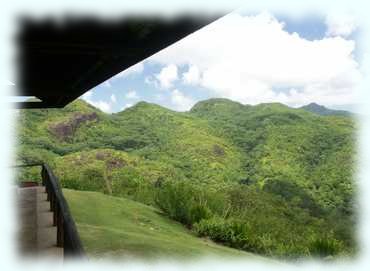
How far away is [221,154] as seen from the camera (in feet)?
262

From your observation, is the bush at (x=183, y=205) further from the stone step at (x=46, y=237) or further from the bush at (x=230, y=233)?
the stone step at (x=46, y=237)

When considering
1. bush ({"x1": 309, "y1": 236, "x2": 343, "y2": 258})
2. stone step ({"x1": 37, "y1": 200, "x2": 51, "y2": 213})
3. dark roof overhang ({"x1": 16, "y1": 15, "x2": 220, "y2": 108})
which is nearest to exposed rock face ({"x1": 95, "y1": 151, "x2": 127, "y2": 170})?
bush ({"x1": 309, "y1": 236, "x2": 343, "y2": 258})

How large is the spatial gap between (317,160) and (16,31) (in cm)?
7576

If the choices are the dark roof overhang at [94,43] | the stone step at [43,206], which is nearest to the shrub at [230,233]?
the stone step at [43,206]

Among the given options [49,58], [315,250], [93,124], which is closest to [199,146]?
[93,124]

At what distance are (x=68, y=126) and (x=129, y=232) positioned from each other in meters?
64.7

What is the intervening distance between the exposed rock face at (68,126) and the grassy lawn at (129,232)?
56.3 meters

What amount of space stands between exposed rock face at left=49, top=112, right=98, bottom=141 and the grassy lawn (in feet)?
185

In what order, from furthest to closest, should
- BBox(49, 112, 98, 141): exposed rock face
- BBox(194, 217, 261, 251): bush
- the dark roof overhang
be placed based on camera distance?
BBox(49, 112, 98, 141): exposed rock face → BBox(194, 217, 261, 251): bush → the dark roof overhang

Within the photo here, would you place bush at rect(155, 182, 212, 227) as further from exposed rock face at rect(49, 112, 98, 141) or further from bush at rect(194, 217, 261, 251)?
exposed rock face at rect(49, 112, 98, 141)

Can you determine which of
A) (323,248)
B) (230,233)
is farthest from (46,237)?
(323,248)

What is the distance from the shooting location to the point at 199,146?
80.2 m

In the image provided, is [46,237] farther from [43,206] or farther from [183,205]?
[183,205]

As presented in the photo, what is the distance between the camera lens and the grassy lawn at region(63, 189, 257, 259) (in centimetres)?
869
